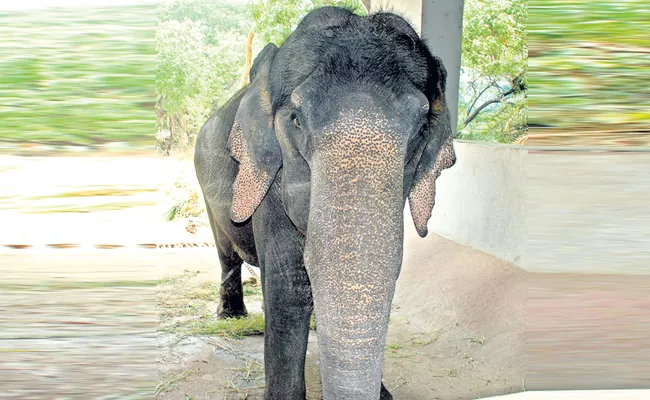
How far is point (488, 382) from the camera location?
546cm

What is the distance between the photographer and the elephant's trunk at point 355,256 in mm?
2373

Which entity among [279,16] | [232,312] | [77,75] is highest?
[279,16]

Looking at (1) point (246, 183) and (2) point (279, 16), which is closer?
(1) point (246, 183)

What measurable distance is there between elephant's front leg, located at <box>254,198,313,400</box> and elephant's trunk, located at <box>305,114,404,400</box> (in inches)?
43.2

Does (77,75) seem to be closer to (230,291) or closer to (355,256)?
(355,256)

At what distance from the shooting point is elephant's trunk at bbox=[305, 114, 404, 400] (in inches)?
93.4

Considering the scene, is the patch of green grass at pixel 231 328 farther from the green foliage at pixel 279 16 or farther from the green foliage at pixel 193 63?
the green foliage at pixel 279 16

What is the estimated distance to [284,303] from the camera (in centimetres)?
363

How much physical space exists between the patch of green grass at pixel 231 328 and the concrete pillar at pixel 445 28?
4968mm

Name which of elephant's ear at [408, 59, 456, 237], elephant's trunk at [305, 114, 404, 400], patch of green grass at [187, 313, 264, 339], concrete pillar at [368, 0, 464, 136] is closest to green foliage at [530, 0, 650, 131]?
elephant's ear at [408, 59, 456, 237]

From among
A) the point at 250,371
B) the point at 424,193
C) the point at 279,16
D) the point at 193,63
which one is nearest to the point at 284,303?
the point at 424,193

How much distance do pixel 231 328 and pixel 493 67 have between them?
10.7 metres

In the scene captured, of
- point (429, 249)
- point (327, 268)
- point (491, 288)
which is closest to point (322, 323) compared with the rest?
point (327, 268)

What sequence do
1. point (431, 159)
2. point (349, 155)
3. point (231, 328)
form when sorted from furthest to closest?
1. point (231, 328)
2. point (431, 159)
3. point (349, 155)
